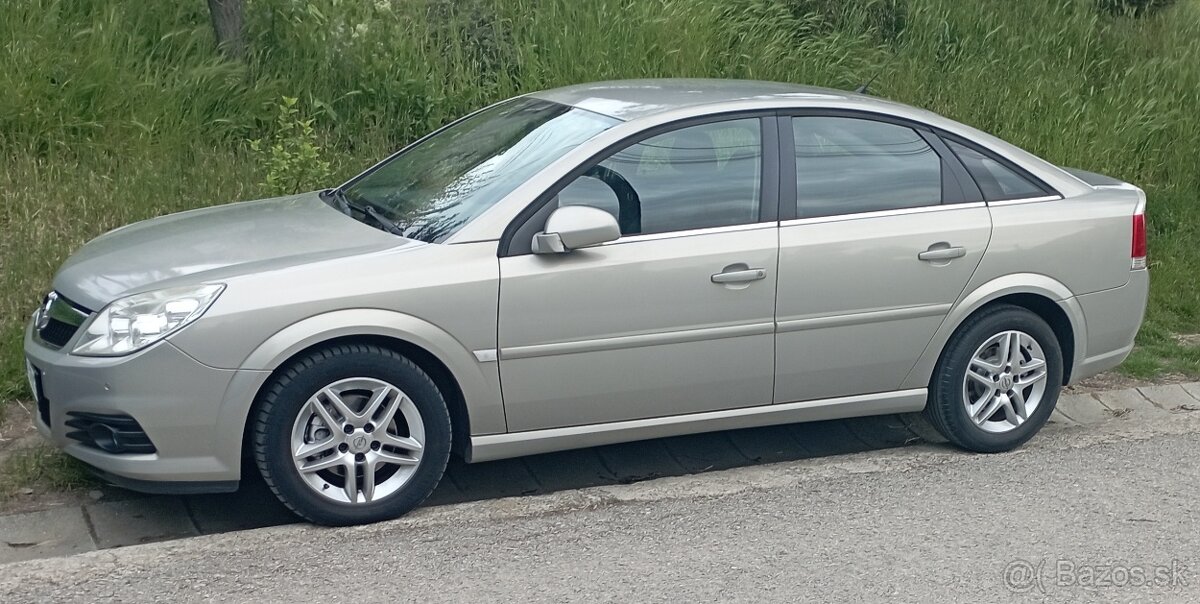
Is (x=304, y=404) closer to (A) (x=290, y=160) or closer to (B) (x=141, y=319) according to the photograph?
(B) (x=141, y=319)

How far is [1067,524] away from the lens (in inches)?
191

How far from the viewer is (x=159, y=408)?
437cm

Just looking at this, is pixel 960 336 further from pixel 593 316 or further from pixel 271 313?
pixel 271 313

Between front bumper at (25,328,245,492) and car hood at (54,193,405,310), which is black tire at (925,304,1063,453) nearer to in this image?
car hood at (54,193,405,310)

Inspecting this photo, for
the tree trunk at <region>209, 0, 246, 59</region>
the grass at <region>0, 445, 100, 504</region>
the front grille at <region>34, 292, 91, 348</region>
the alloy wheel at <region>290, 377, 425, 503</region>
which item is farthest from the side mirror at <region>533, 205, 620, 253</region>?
the tree trunk at <region>209, 0, 246, 59</region>

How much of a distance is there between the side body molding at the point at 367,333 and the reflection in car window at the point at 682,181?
734 millimetres

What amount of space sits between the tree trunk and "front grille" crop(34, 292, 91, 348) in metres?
3.92

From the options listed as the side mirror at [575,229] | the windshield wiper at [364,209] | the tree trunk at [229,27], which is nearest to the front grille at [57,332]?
the windshield wiper at [364,209]

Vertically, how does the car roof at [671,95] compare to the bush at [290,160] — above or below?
above

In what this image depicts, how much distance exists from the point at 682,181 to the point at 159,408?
2.13 m

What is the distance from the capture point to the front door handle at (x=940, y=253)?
17.5 ft

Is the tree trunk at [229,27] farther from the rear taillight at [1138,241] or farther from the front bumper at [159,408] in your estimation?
the rear taillight at [1138,241]

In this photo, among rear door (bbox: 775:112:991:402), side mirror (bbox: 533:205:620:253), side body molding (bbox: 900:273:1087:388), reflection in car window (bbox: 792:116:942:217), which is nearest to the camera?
side mirror (bbox: 533:205:620:253)

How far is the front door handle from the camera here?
5.34 metres
